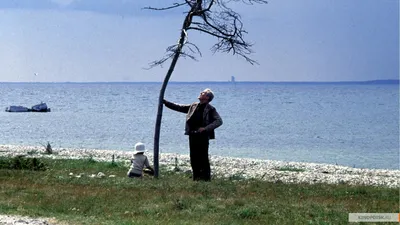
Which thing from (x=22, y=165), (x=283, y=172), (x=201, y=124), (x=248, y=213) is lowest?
(x=283, y=172)

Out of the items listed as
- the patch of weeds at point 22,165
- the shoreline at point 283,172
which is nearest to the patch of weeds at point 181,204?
the shoreline at point 283,172

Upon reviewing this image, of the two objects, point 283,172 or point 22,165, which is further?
point 283,172

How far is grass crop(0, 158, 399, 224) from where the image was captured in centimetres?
1196

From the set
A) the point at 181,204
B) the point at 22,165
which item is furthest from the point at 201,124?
the point at 22,165

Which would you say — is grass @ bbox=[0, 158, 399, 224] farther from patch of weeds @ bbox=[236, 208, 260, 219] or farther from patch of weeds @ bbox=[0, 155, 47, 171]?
patch of weeds @ bbox=[0, 155, 47, 171]

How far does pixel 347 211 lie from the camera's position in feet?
41.2

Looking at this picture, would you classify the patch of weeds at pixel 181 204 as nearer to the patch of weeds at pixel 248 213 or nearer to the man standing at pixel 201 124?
the patch of weeds at pixel 248 213

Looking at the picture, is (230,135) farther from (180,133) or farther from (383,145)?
(383,145)

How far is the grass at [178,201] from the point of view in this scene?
12.0 metres

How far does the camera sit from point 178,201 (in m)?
13.0

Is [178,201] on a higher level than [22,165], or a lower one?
higher

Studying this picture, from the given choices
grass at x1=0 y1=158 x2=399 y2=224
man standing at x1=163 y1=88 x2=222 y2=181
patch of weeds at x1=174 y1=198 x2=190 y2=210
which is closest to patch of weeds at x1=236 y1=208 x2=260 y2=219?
grass at x1=0 y1=158 x2=399 y2=224

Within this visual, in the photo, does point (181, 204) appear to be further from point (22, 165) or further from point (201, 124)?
point (22, 165)

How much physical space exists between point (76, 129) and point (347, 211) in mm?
56889
